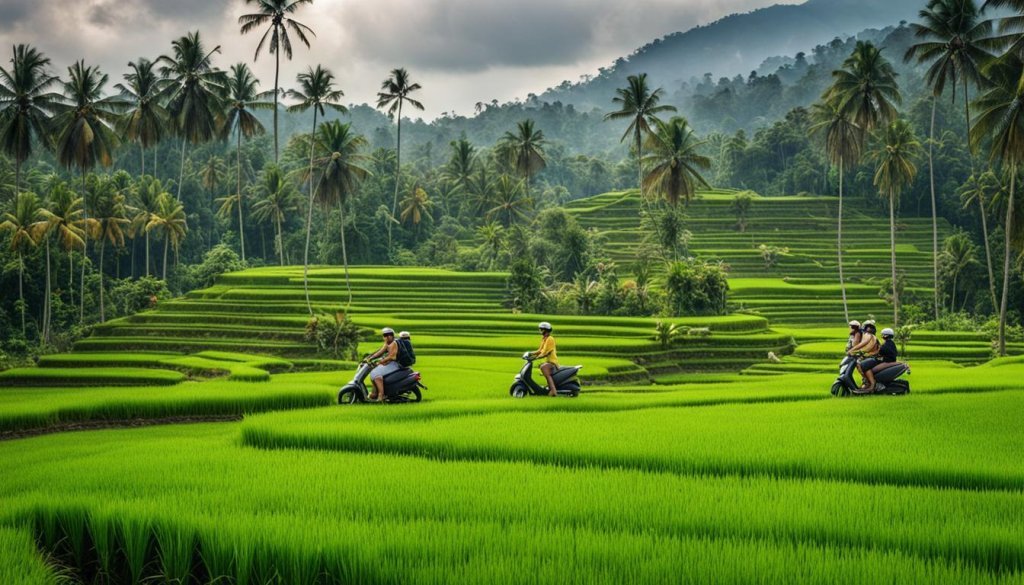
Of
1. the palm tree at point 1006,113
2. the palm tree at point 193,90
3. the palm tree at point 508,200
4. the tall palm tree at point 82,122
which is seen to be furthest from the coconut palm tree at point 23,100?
the palm tree at point 1006,113

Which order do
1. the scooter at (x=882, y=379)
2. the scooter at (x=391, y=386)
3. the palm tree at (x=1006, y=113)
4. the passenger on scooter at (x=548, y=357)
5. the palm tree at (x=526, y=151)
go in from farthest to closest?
the palm tree at (x=526, y=151) → the palm tree at (x=1006, y=113) → the scooter at (x=882, y=379) → the passenger on scooter at (x=548, y=357) → the scooter at (x=391, y=386)

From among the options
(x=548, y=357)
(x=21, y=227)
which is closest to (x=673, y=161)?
(x=21, y=227)

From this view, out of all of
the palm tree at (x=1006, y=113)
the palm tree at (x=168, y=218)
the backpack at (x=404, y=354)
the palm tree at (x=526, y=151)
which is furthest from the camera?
the palm tree at (x=526, y=151)

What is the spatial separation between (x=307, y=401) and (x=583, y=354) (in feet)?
46.8

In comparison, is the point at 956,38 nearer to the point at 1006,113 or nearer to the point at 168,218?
the point at 1006,113

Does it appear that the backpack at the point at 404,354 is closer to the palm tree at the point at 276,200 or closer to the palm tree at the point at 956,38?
the palm tree at the point at 956,38

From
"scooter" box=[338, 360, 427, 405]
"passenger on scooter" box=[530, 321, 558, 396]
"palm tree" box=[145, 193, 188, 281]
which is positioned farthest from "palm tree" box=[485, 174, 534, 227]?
"scooter" box=[338, 360, 427, 405]

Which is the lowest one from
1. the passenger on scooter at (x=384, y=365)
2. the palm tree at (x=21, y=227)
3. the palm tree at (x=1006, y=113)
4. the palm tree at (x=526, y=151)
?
the passenger on scooter at (x=384, y=365)

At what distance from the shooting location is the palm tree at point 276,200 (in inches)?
2355

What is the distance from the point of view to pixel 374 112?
174 m

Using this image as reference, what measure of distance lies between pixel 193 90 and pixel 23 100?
44.5ft

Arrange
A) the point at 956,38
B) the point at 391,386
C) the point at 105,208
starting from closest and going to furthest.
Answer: the point at 391,386, the point at 956,38, the point at 105,208

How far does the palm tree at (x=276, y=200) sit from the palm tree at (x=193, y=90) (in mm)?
7311

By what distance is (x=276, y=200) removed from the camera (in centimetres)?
5950
